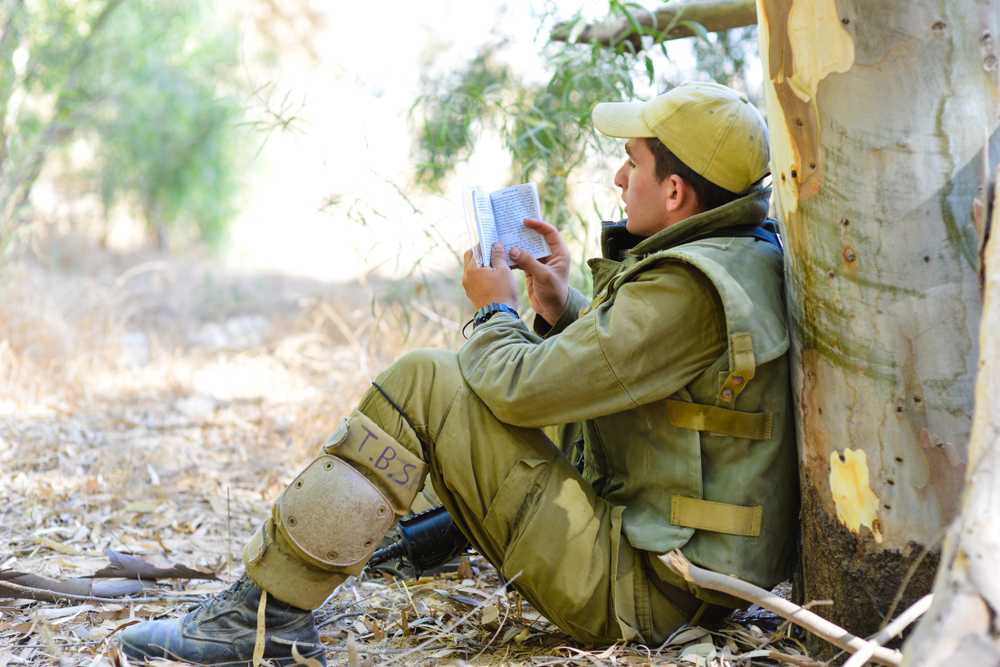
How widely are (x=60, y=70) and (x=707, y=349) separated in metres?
8.16

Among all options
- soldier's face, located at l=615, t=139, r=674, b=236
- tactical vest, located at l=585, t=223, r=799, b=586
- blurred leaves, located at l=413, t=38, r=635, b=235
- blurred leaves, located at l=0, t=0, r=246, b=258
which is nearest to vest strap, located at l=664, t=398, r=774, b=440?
tactical vest, located at l=585, t=223, r=799, b=586

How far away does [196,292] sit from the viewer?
8.18 metres

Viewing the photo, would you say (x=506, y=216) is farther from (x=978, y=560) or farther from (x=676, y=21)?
(x=978, y=560)

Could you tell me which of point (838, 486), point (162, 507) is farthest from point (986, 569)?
point (162, 507)

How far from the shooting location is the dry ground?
194cm

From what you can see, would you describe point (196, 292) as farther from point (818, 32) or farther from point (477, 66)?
point (818, 32)

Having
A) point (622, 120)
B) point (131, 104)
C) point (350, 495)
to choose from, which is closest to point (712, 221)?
point (622, 120)

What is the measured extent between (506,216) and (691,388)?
0.79 metres

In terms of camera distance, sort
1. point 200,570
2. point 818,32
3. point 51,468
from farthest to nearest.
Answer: point 51,468 → point 200,570 → point 818,32

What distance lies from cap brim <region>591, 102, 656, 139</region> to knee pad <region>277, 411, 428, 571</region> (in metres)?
0.93

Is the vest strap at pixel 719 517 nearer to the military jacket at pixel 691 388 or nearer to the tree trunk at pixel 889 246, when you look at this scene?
the military jacket at pixel 691 388

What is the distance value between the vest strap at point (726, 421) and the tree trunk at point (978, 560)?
0.54 meters

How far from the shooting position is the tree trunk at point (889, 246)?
1.45m

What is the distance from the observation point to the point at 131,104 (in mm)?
9695
